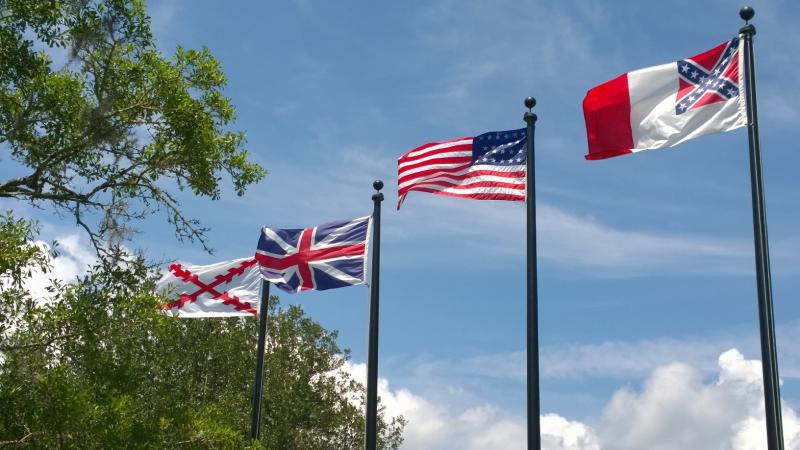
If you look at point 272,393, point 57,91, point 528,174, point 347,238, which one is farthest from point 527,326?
point 272,393

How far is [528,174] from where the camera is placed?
53.3 feet

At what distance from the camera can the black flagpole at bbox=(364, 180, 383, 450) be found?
698 inches

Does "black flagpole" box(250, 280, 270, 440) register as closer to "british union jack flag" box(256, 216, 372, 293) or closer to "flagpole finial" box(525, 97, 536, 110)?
"british union jack flag" box(256, 216, 372, 293)

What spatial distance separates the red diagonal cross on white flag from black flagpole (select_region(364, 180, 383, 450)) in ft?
14.3

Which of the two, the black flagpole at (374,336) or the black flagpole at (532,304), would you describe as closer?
the black flagpole at (532,304)

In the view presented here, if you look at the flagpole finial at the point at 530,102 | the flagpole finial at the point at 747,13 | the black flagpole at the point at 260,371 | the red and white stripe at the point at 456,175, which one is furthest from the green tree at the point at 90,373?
the flagpole finial at the point at 747,13

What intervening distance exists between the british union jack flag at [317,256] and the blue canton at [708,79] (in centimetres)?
878

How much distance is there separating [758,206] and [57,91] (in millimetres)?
10993

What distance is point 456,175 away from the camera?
1698cm

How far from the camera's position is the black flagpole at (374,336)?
17.7 meters

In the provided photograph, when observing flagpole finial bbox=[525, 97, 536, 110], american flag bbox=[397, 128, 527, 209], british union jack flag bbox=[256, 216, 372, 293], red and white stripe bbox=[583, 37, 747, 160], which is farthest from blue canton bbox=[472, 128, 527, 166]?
british union jack flag bbox=[256, 216, 372, 293]

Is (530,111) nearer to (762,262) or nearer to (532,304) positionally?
(532,304)

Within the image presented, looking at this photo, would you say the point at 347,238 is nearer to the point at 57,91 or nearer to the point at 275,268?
the point at 275,268

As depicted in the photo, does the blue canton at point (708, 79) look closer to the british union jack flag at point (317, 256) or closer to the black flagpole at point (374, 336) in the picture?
the black flagpole at point (374, 336)
